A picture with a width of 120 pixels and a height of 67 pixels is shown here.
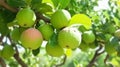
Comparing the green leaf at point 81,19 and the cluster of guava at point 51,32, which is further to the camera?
the green leaf at point 81,19

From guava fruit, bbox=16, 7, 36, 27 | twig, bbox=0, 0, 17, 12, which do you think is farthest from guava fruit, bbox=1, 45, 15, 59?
guava fruit, bbox=16, 7, 36, 27

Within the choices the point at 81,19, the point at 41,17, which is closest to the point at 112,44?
the point at 81,19

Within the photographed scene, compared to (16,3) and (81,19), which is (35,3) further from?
(81,19)

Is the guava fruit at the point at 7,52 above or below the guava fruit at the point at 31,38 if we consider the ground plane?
above

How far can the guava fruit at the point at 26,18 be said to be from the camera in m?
1.23

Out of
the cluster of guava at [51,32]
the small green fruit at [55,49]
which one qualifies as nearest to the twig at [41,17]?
the cluster of guava at [51,32]

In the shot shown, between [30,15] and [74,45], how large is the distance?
0.21 metres

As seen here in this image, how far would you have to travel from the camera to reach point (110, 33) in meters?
1.94

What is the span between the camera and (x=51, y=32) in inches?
49.9

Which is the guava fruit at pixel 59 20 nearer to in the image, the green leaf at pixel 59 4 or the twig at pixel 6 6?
the green leaf at pixel 59 4

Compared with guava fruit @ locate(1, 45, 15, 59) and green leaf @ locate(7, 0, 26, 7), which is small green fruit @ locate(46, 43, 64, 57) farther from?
guava fruit @ locate(1, 45, 15, 59)

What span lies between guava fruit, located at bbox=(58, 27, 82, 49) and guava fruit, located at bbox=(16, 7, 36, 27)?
0.42 ft

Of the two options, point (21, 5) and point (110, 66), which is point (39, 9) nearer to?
point (21, 5)

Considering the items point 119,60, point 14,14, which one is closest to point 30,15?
point 14,14
